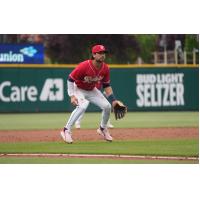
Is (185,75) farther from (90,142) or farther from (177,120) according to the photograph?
(90,142)

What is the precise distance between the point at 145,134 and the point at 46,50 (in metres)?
3.38

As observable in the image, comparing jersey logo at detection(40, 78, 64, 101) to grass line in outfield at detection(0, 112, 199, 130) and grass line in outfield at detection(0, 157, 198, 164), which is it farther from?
grass line in outfield at detection(0, 157, 198, 164)

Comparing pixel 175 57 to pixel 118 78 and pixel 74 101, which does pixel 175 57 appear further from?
pixel 74 101

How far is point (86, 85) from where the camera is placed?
9562mm

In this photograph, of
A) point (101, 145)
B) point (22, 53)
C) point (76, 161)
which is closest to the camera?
point (76, 161)

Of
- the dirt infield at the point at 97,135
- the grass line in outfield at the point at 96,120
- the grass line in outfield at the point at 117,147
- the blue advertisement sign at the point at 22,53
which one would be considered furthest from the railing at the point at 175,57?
the grass line in outfield at the point at 117,147

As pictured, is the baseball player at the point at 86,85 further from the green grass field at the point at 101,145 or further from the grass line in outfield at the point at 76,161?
the grass line in outfield at the point at 76,161

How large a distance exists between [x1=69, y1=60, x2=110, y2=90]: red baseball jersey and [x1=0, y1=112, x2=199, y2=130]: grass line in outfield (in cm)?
302

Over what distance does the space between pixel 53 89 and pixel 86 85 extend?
7.31 m

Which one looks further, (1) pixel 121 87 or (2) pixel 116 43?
(1) pixel 121 87

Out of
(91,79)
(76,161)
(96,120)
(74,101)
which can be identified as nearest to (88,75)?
(91,79)

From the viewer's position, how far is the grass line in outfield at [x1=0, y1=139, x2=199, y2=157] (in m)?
8.58

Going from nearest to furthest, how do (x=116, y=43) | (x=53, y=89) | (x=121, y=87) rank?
(x=116, y=43) → (x=53, y=89) → (x=121, y=87)

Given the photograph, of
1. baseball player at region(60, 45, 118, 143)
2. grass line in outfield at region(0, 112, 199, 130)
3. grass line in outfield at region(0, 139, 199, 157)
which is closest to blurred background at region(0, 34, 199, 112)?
grass line in outfield at region(0, 112, 199, 130)
